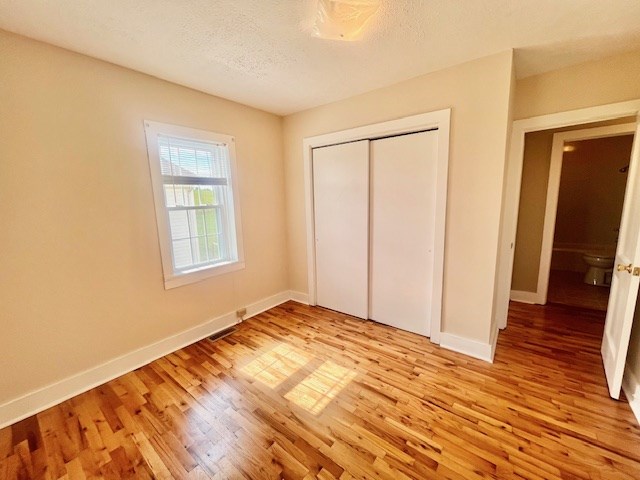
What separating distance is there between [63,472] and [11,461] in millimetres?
347

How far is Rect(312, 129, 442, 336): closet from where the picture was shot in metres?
2.40

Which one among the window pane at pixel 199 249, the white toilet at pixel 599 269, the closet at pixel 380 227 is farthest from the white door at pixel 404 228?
the white toilet at pixel 599 269

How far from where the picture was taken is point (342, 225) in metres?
2.96

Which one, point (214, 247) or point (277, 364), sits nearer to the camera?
point (277, 364)

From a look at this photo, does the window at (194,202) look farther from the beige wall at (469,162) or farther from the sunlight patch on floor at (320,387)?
the beige wall at (469,162)

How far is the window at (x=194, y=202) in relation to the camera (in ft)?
7.41

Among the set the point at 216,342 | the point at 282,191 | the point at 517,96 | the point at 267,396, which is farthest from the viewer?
the point at 282,191

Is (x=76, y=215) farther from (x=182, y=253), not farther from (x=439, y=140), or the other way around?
(x=439, y=140)

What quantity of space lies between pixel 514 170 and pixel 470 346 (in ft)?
5.57

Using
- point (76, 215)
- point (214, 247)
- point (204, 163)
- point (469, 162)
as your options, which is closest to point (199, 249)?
point (214, 247)

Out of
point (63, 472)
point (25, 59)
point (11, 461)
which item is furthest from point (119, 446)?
point (25, 59)

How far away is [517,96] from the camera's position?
7.70 ft

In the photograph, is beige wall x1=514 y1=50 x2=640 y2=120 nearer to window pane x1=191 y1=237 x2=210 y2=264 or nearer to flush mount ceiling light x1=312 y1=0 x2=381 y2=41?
flush mount ceiling light x1=312 y1=0 x2=381 y2=41

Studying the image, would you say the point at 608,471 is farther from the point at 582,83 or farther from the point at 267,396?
the point at 582,83
